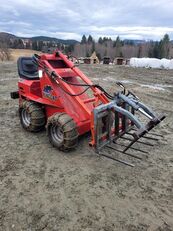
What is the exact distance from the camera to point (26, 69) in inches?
215

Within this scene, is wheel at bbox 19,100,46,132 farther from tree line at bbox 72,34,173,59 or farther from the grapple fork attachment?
tree line at bbox 72,34,173,59

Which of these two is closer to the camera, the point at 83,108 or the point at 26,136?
the point at 83,108

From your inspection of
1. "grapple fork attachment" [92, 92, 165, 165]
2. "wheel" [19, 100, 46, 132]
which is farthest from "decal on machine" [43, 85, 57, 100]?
"grapple fork attachment" [92, 92, 165, 165]

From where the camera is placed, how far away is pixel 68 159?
13.4ft

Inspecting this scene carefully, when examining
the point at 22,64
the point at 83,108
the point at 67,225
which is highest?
the point at 22,64

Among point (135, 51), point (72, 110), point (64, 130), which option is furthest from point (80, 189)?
point (135, 51)

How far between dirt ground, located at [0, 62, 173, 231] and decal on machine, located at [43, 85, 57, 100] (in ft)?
2.93

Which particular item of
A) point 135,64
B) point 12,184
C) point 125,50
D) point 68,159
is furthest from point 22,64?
point 125,50

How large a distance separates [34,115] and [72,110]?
85 cm

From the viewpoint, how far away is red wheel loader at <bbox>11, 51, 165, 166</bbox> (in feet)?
12.5

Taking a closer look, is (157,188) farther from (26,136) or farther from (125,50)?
(125,50)

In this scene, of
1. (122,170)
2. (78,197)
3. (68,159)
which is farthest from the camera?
(68,159)

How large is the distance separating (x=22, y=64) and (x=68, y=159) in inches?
103

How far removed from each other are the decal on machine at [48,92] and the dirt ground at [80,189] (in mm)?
894
